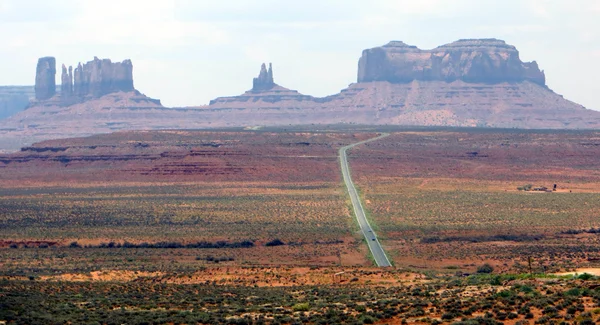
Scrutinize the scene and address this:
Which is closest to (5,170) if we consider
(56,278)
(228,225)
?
(228,225)

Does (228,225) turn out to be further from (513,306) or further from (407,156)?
(407,156)

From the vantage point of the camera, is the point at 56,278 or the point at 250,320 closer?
A: the point at 250,320

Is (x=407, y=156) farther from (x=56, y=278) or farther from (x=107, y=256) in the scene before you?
(x=56, y=278)

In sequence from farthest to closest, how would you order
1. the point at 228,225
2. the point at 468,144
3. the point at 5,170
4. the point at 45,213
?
the point at 468,144
the point at 5,170
the point at 45,213
the point at 228,225

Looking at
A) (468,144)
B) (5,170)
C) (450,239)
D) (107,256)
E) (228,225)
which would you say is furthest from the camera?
(468,144)

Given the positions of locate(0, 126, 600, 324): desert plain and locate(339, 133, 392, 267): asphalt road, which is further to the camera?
locate(339, 133, 392, 267): asphalt road

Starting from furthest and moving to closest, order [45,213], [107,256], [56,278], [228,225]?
[45,213] < [228,225] < [107,256] < [56,278]

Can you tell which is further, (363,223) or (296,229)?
(363,223)

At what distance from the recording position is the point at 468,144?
518ft

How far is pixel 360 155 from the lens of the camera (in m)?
144

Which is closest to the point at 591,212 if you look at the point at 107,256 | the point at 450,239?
the point at 450,239

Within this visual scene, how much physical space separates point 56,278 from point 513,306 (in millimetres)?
27748

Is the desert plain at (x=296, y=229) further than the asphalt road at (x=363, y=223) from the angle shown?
No

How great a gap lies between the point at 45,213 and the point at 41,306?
5243 cm
